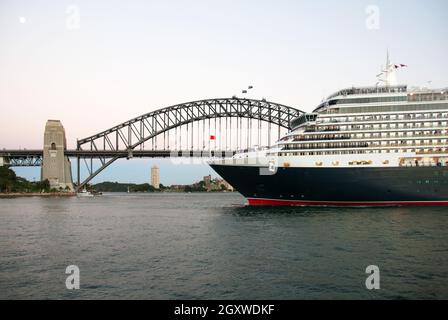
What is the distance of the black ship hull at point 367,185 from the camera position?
48.9 m

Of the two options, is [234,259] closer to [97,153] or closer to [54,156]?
[97,153]

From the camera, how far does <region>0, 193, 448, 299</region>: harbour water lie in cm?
1673

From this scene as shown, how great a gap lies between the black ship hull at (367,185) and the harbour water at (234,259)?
11012 mm

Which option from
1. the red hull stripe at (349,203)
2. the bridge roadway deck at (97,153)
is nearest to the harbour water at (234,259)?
the red hull stripe at (349,203)

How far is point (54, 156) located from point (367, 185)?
101441mm

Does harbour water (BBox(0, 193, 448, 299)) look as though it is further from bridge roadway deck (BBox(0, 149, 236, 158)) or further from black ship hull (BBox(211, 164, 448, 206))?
bridge roadway deck (BBox(0, 149, 236, 158))

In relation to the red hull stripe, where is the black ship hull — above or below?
above

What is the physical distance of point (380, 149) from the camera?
5072cm

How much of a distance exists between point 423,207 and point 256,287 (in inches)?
1514

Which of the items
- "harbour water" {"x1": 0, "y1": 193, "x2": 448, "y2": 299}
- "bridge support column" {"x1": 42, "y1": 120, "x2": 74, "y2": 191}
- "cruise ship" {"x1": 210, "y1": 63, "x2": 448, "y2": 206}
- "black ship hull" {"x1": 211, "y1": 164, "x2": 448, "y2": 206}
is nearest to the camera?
"harbour water" {"x1": 0, "y1": 193, "x2": 448, "y2": 299}

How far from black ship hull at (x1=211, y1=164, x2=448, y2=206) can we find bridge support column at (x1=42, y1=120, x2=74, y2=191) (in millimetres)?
91900

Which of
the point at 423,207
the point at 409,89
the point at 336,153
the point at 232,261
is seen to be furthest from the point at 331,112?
the point at 232,261

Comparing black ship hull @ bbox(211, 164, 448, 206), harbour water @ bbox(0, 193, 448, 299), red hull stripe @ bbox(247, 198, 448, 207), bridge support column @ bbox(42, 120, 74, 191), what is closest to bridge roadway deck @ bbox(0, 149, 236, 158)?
bridge support column @ bbox(42, 120, 74, 191)
